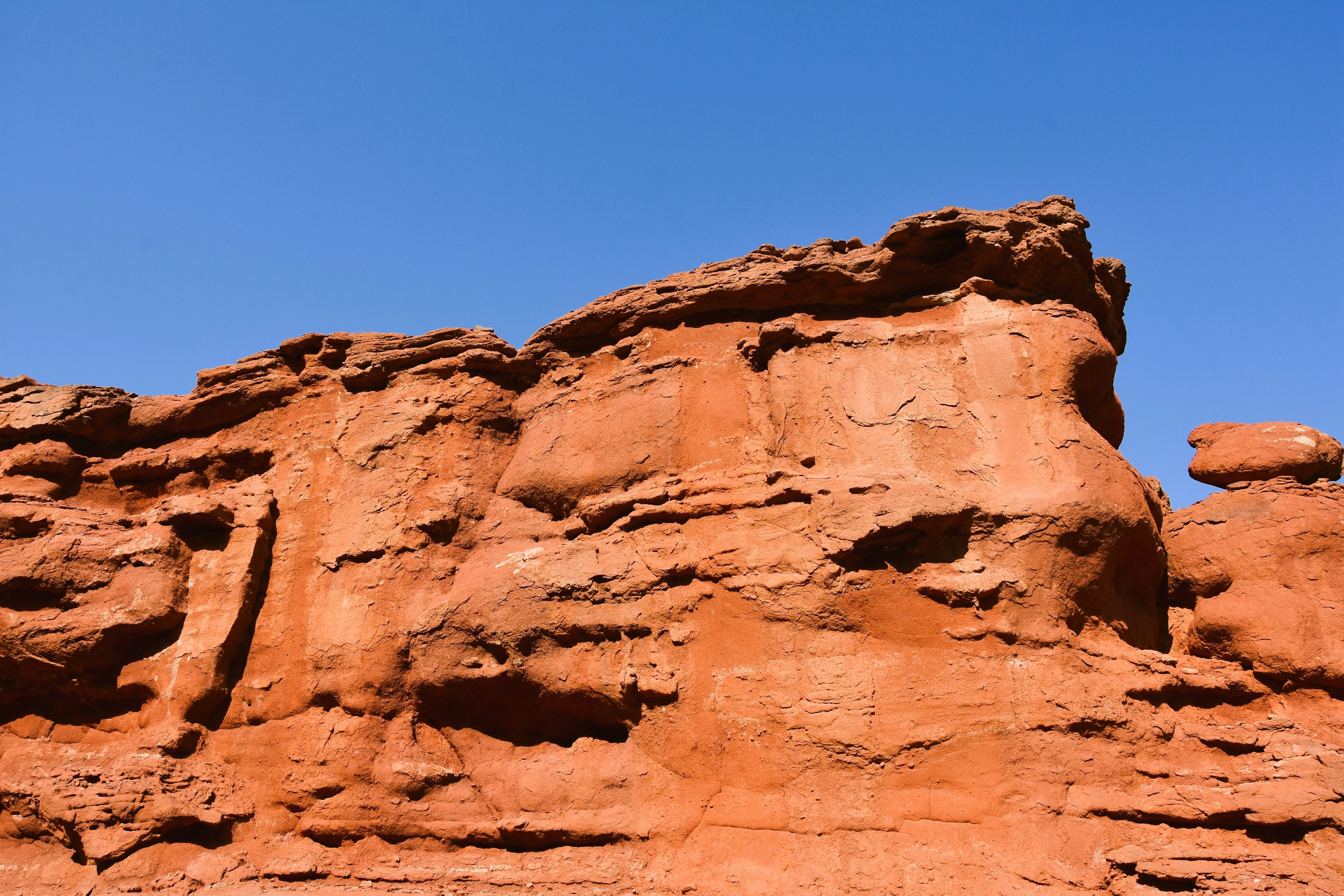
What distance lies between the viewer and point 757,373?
8.93m

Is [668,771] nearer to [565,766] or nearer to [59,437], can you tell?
[565,766]

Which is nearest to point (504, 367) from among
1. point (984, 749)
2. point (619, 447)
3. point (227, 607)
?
point (619, 447)

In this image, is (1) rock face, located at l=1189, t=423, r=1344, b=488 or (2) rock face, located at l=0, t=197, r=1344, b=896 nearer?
(2) rock face, located at l=0, t=197, r=1344, b=896

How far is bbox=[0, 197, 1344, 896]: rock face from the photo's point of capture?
6441 mm

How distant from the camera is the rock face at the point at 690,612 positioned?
6.44 metres

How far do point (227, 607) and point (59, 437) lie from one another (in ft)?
11.2

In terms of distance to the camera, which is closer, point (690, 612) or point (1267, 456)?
point (690, 612)

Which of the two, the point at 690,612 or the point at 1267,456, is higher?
the point at 1267,456

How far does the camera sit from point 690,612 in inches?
299

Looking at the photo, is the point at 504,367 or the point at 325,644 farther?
the point at 504,367

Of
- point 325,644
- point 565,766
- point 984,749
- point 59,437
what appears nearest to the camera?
point 984,749

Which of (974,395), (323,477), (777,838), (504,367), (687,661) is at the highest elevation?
(504,367)

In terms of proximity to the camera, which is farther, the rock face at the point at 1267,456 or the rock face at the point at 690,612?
the rock face at the point at 1267,456

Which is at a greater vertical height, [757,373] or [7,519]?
[757,373]
